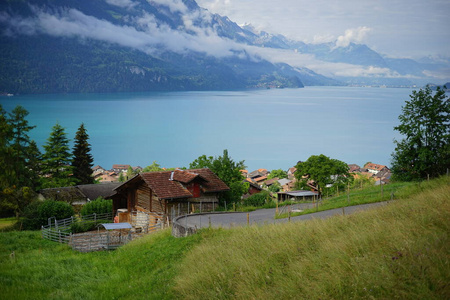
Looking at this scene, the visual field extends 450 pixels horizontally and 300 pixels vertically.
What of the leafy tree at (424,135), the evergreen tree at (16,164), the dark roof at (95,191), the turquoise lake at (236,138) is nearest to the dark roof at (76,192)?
the dark roof at (95,191)

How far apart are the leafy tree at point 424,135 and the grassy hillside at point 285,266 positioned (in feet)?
49.5

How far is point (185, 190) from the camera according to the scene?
24.5 metres

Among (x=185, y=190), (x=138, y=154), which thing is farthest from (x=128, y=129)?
(x=185, y=190)

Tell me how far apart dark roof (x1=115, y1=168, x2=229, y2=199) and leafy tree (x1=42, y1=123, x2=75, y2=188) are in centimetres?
2406

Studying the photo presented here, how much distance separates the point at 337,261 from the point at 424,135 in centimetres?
2066

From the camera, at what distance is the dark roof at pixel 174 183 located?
2398 centimetres

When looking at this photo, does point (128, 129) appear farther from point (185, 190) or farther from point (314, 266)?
point (314, 266)

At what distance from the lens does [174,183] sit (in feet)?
81.4

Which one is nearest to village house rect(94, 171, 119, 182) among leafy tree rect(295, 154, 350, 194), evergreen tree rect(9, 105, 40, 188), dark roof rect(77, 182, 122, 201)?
evergreen tree rect(9, 105, 40, 188)

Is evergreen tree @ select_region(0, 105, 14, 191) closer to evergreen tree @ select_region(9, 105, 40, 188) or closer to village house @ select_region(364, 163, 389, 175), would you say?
evergreen tree @ select_region(9, 105, 40, 188)

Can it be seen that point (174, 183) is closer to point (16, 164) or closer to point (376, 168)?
point (16, 164)

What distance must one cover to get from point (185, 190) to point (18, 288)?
540 inches

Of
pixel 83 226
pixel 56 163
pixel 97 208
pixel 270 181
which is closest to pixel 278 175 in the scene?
pixel 270 181

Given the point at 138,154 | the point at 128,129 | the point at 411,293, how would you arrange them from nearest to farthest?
the point at 411,293 → the point at 138,154 → the point at 128,129
